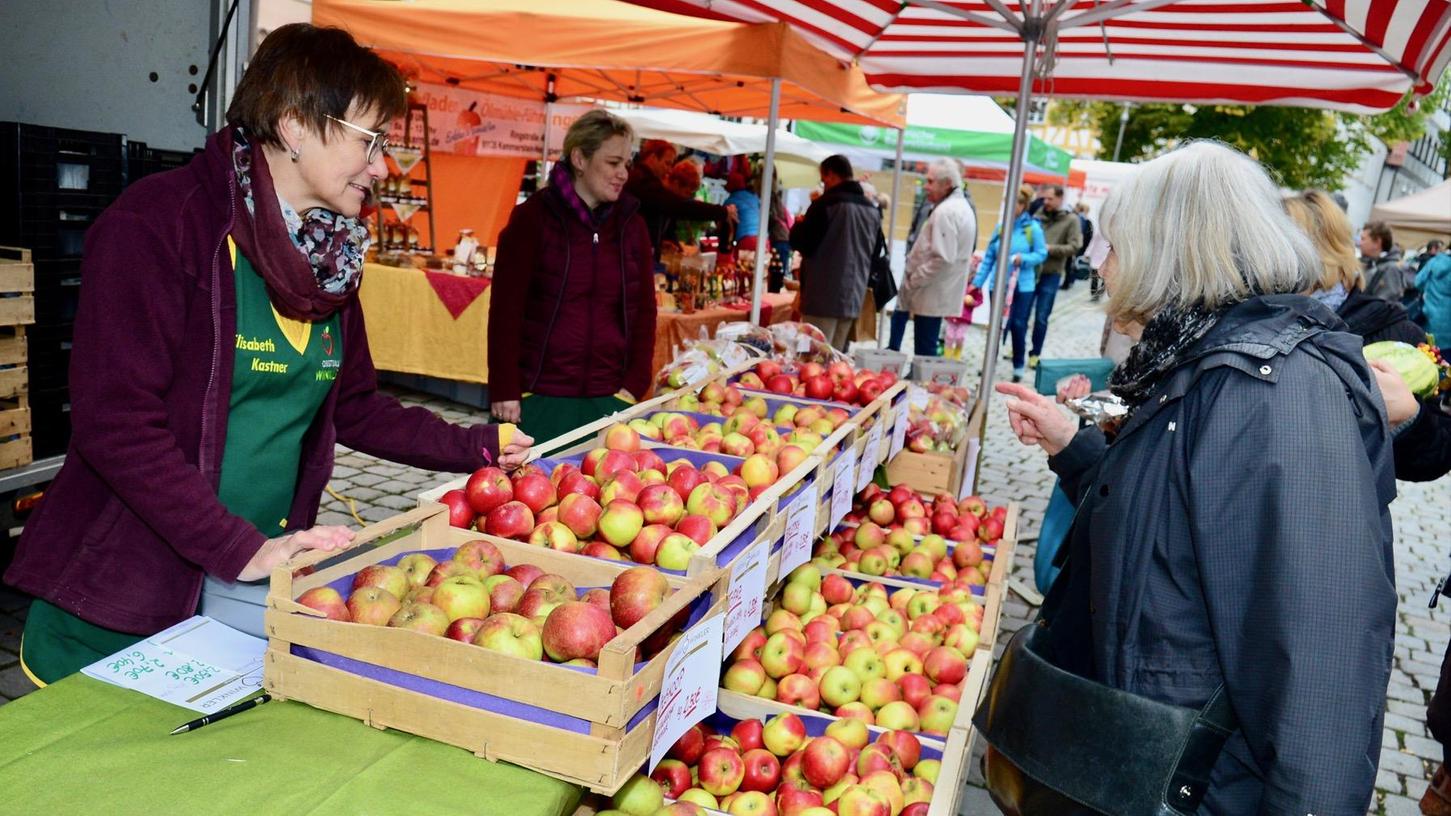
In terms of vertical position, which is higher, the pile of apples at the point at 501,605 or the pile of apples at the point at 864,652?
the pile of apples at the point at 501,605

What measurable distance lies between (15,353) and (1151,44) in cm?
566

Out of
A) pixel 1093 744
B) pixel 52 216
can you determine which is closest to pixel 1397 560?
pixel 1093 744

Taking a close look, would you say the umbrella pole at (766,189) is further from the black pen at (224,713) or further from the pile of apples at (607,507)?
the black pen at (224,713)

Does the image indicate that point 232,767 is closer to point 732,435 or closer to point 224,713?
point 224,713

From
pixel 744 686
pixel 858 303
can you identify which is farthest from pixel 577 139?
pixel 858 303

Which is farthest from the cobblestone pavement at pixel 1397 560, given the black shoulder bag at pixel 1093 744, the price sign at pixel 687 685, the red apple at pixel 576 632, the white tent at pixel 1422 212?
the white tent at pixel 1422 212

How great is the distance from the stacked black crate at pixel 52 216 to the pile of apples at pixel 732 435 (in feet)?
6.49

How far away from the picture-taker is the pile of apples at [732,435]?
3.28m

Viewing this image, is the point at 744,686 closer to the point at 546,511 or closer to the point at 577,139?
the point at 546,511

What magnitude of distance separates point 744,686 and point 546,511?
0.81 meters

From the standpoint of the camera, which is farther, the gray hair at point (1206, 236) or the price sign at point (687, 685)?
the gray hair at point (1206, 236)

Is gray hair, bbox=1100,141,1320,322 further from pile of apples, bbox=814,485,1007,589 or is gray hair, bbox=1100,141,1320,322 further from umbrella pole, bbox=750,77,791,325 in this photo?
umbrella pole, bbox=750,77,791,325

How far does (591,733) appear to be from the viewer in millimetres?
1633

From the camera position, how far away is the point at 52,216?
3.54 meters
